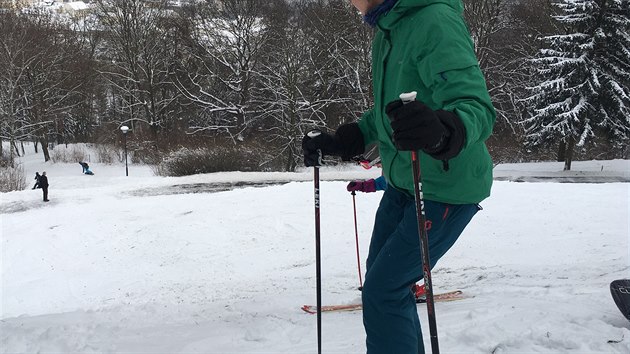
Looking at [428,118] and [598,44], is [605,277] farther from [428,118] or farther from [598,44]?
[598,44]

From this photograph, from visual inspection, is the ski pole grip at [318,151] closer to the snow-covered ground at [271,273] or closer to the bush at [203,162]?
the snow-covered ground at [271,273]

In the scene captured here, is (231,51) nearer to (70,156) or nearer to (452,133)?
(70,156)

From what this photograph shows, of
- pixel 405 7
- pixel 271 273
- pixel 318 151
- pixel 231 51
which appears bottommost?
pixel 271 273

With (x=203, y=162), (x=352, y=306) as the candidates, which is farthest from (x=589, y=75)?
(x=352, y=306)

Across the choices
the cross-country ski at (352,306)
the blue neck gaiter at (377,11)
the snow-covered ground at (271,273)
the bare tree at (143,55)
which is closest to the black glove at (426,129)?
the blue neck gaiter at (377,11)

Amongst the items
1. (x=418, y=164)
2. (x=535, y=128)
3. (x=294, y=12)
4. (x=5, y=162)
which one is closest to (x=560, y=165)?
(x=535, y=128)

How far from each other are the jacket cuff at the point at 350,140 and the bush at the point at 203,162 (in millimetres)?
20991

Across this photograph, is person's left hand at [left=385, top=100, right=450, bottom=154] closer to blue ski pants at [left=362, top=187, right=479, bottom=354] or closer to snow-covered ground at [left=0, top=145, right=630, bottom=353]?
blue ski pants at [left=362, top=187, right=479, bottom=354]

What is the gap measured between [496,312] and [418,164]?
90.2 inches

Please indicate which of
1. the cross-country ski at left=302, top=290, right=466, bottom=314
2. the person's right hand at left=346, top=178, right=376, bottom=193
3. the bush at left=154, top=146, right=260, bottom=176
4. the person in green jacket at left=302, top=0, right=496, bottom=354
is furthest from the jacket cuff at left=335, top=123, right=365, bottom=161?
the bush at left=154, top=146, right=260, bottom=176

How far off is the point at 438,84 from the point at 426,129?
0.32 metres

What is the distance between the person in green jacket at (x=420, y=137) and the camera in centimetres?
154

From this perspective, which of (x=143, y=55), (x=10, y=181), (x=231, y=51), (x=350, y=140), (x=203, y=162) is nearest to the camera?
(x=350, y=140)

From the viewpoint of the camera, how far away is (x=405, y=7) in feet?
6.07
